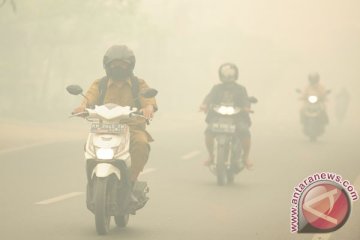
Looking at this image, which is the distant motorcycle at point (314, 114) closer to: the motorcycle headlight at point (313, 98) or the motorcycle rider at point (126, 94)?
the motorcycle headlight at point (313, 98)

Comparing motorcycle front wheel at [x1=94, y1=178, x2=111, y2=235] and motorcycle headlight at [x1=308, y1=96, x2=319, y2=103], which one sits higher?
motorcycle front wheel at [x1=94, y1=178, x2=111, y2=235]

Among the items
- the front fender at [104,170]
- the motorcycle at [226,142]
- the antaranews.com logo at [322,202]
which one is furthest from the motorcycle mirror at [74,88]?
the motorcycle at [226,142]

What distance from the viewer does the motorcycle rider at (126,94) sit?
33.4ft

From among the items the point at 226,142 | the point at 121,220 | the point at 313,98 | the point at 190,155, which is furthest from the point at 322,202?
the point at 313,98

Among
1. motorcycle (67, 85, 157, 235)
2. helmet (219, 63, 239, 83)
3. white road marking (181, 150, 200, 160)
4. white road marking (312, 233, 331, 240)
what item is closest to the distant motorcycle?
white road marking (181, 150, 200, 160)

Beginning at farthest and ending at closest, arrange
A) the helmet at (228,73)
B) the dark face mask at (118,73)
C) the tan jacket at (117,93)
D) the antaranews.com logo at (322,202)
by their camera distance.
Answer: the helmet at (228,73) → the tan jacket at (117,93) → the dark face mask at (118,73) → the antaranews.com logo at (322,202)

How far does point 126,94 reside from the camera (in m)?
10.5

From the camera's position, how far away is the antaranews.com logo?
28.3ft

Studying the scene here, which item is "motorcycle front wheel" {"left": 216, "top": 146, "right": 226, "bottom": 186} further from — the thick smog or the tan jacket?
the tan jacket

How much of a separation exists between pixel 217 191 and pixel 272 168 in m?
4.20

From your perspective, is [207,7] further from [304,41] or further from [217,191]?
[217,191]

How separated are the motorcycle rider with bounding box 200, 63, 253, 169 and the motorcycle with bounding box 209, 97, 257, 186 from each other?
0.09m

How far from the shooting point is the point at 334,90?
87562 mm

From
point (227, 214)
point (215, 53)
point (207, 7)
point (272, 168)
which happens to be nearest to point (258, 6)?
point (207, 7)
